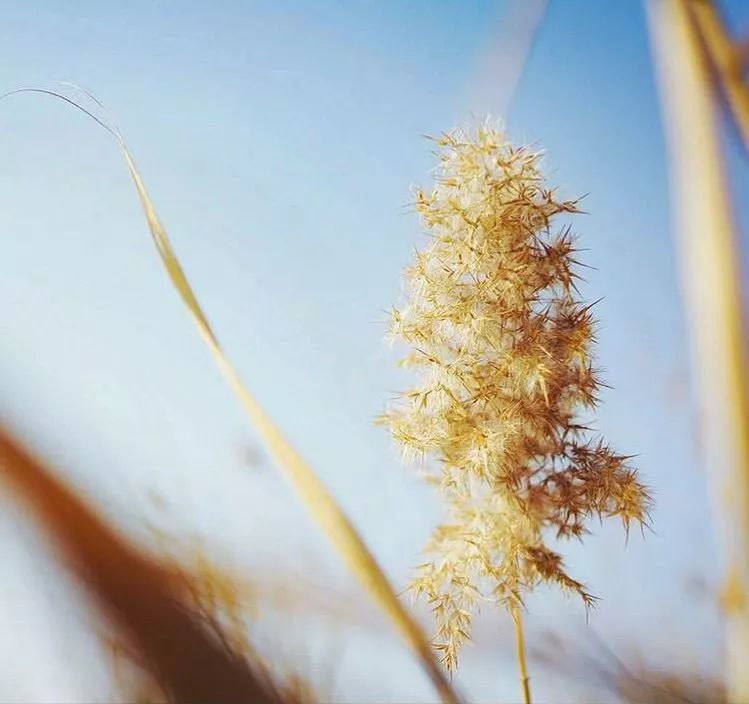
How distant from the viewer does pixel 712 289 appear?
40.6 inches

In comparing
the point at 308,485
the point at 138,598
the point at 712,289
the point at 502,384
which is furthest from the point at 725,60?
the point at 138,598

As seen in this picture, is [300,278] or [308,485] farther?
[300,278]

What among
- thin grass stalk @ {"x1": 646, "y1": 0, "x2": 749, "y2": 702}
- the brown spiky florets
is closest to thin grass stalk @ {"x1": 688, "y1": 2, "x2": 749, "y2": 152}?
thin grass stalk @ {"x1": 646, "y1": 0, "x2": 749, "y2": 702}

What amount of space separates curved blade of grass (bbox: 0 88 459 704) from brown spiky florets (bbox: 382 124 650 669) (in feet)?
0.41

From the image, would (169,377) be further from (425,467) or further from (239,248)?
(425,467)

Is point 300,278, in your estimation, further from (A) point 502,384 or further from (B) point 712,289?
(B) point 712,289

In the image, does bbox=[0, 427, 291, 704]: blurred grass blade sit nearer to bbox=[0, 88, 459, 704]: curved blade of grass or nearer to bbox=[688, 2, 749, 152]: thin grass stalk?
bbox=[0, 88, 459, 704]: curved blade of grass

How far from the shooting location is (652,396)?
1.15 metres

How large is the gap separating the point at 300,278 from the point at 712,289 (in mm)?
648

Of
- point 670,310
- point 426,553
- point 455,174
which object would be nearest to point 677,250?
point 670,310

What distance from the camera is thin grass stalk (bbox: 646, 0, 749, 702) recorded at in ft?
3.17

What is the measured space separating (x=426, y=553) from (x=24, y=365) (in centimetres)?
67

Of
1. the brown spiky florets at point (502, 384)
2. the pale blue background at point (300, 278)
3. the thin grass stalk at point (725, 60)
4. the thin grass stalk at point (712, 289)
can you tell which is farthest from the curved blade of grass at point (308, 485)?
the thin grass stalk at point (725, 60)

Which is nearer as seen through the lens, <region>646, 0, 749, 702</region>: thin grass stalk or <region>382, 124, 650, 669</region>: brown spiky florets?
<region>382, 124, 650, 669</region>: brown spiky florets
